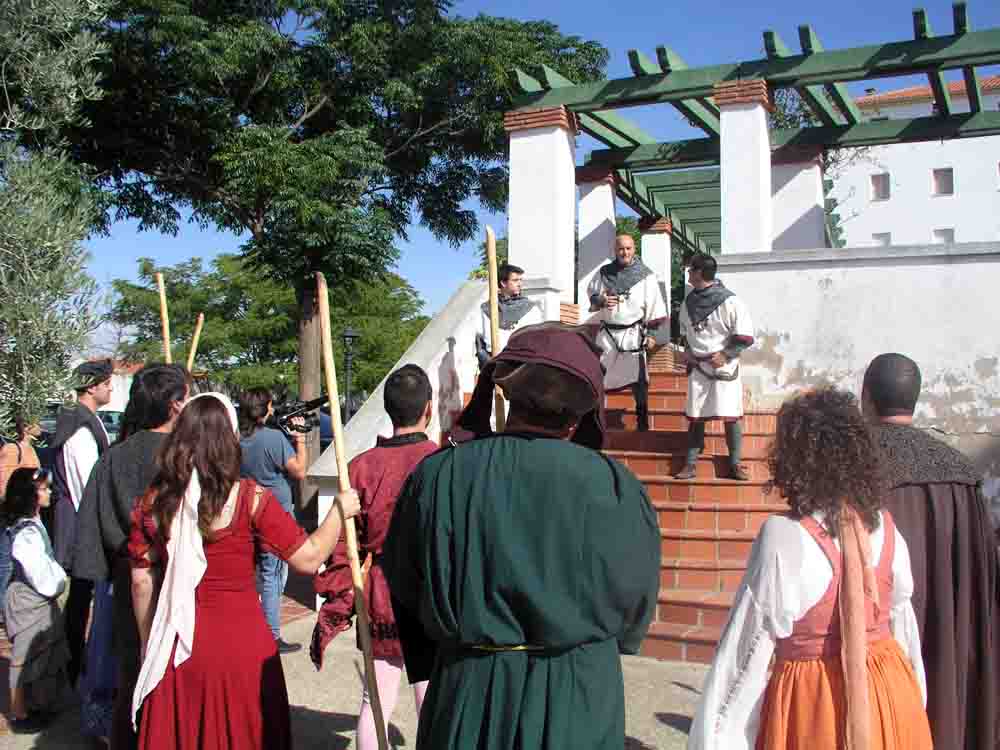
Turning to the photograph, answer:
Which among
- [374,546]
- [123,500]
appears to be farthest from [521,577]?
[123,500]

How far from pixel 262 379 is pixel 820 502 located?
30.6 metres

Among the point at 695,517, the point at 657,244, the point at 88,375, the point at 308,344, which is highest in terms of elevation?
the point at 657,244

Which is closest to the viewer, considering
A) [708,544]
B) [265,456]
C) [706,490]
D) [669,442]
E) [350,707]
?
[350,707]

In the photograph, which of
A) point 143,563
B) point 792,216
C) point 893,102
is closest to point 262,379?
point 792,216

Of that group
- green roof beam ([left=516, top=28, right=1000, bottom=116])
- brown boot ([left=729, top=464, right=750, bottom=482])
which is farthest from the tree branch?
brown boot ([left=729, top=464, right=750, bottom=482])

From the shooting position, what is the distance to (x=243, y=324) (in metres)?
32.9

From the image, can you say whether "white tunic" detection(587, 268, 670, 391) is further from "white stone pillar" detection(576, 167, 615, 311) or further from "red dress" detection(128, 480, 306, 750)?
"red dress" detection(128, 480, 306, 750)

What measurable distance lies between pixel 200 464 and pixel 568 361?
1576mm

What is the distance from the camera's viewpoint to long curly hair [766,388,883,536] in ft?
8.82

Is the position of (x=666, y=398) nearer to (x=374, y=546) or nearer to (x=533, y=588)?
(x=374, y=546)

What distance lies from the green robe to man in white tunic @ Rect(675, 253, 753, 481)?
5.17 metres

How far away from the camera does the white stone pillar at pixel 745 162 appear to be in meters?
10.3

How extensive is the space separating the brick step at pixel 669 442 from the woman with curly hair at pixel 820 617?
4.84 metres

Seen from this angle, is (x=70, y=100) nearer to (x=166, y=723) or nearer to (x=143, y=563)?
(x=143, y=563)
